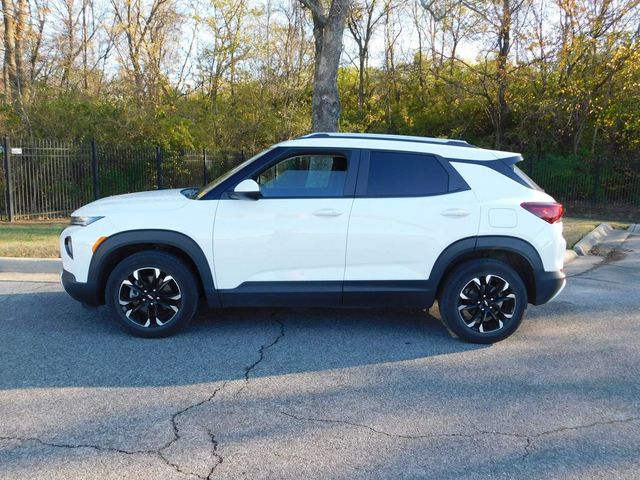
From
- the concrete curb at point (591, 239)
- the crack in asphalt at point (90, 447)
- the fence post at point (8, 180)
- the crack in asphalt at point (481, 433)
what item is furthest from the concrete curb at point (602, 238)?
the fence post at point (8, 180)

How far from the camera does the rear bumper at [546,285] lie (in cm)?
511

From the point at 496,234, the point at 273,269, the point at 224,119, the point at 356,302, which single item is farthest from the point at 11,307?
the point at 224,119

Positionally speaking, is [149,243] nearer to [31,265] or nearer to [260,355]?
[260,355]

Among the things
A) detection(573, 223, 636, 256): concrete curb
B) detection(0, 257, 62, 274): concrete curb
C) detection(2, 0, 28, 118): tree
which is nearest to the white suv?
detection(0, 257, 62, 274): concrete curb

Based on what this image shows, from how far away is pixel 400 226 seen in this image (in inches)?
196

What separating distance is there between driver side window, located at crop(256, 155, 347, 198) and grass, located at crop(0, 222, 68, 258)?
16.0 ft

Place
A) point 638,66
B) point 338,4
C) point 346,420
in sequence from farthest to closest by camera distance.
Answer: point 638,66 → point 338,4 → point 346,420

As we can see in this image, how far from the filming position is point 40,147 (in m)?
14.9

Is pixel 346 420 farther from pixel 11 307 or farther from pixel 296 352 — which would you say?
pixel 11 307

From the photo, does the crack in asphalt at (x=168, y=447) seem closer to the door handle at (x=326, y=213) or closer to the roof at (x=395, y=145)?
the door handle at (x=326, y=213)

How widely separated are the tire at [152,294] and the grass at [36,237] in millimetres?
4031

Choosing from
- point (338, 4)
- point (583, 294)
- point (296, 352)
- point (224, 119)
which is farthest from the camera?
point (224, 119)

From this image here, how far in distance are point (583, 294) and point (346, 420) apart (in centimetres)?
490

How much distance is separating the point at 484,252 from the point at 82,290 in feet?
12.3
